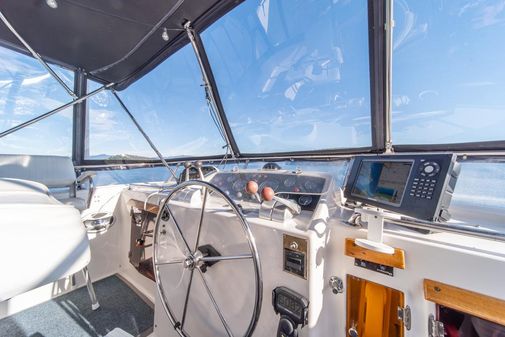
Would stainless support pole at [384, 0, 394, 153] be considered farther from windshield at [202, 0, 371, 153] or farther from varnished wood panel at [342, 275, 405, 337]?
varnished wood panel at [342, 275, 405, 337]

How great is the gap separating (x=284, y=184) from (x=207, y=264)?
0.49 meters

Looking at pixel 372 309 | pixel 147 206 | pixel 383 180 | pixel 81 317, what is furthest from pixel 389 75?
pixel 81 317

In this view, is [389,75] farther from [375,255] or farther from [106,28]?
[106,28]

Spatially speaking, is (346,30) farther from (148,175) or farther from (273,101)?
(148,175)

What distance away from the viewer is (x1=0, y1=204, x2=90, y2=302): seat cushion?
0.64 metres

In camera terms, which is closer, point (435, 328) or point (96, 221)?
point (435, 328)

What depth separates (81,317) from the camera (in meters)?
1.41

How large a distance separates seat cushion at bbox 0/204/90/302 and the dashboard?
63 centimetres

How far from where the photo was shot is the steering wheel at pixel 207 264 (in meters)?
0.79

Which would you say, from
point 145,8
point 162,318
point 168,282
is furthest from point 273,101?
point 162,318

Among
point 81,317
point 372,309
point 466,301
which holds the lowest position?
point 81,317

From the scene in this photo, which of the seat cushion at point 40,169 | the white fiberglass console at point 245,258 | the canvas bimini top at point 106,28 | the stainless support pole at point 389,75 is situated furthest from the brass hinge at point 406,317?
the seat cushion at point 40,169

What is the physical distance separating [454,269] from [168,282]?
1151mm

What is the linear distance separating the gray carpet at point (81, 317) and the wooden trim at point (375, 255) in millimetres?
1386
